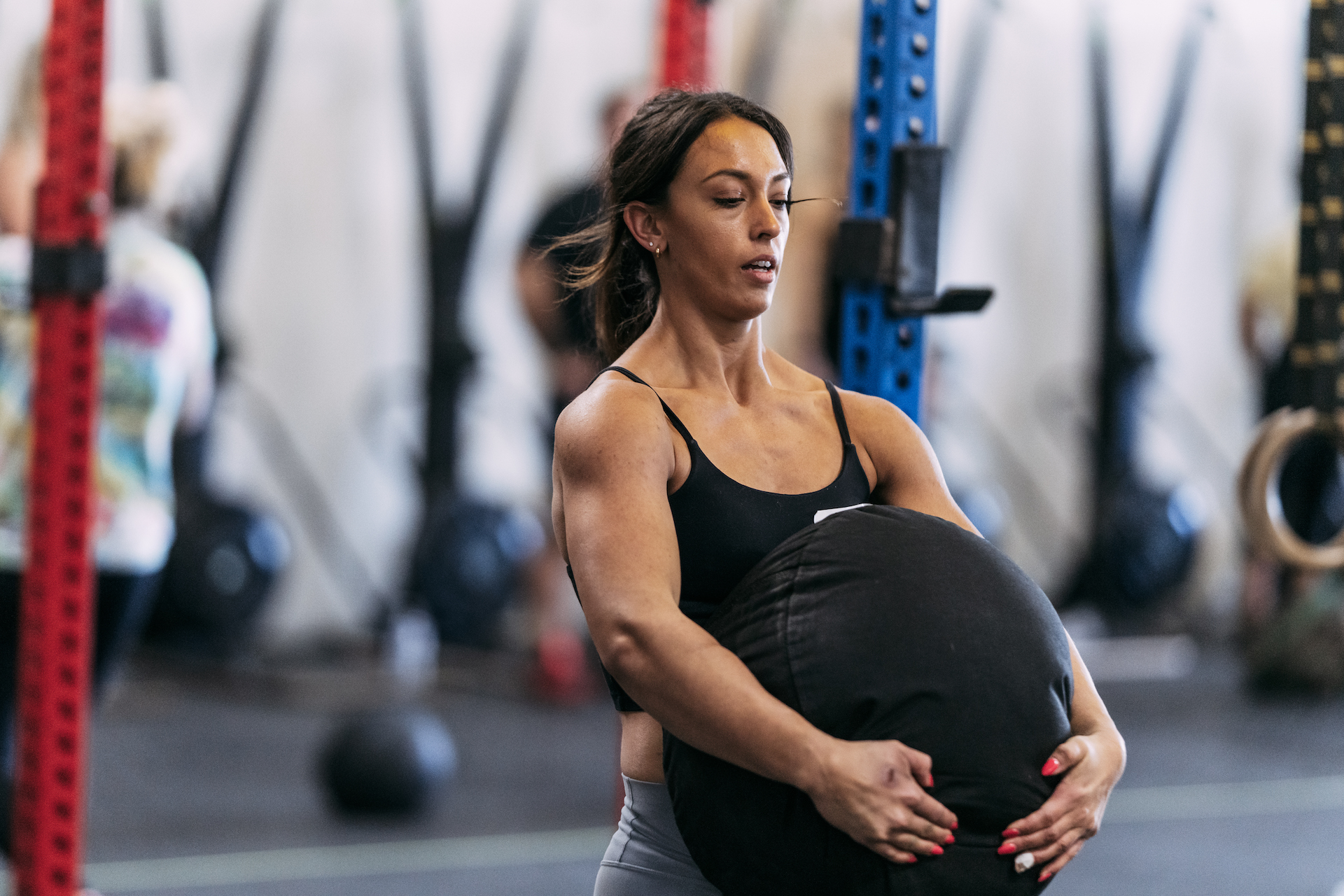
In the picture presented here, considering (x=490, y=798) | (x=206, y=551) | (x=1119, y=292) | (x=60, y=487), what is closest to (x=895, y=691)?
(x=60, y=487)

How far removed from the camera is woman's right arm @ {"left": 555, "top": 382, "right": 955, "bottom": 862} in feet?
3.29

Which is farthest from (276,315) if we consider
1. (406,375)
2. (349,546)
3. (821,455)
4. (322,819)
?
(821,455)

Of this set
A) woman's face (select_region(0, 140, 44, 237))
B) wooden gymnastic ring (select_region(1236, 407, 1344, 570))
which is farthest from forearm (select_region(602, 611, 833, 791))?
woman's face (select_region(0, 140, 44, 237))

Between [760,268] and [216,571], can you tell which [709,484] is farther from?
[216,571]

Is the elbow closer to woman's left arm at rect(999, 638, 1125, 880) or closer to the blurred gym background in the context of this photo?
woman's left arm at rect(999, 638, 1125, 880)

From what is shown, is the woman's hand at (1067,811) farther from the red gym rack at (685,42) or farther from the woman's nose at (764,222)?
the red gym rack at (685,42)

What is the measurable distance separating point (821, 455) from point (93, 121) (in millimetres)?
1141

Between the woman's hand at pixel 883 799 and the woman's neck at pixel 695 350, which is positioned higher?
the woman's neck at pixel 695 350

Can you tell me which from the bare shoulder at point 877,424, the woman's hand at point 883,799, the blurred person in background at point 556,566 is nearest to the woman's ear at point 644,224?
the bare shoulder at point 877,424

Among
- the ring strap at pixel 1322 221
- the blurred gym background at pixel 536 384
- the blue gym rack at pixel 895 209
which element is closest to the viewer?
the ring strap at pixel 1322 221

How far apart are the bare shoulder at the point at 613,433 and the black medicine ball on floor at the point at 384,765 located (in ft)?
8.03

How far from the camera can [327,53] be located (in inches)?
223

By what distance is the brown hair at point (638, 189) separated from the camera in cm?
119

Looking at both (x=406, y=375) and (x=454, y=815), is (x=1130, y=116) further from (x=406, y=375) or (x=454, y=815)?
(x=454, y=815)
